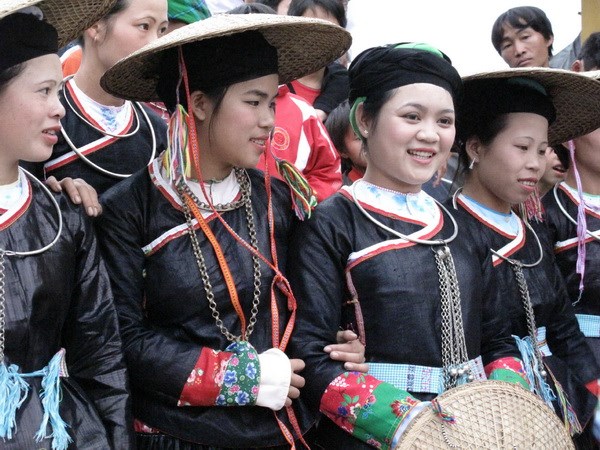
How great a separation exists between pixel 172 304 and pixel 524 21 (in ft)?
13.3

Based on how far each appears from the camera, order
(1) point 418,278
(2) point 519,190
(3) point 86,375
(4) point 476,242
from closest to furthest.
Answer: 1. (3) point 86,375
2. (1) point 418,278
3. (4) point 476,242
4. (2) point 519,190

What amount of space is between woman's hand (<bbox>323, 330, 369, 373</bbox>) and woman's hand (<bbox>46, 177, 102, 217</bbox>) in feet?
2.62

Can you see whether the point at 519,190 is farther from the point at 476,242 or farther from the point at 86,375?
the point at 86,375

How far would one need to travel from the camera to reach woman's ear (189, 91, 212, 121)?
3070 millimetres

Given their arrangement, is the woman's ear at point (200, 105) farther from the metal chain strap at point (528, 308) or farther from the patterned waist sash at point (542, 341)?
the patterned waist sash at point (542, 341)

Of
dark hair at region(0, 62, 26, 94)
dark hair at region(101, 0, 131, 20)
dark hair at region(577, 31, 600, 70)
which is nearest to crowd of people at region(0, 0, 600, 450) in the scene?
dark hair at region(0, 62, 26, 94)

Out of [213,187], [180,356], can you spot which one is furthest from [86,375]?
[213,187]

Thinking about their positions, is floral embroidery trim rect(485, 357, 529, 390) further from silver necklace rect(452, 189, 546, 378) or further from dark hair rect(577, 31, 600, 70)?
dark hair rect(577, 31, 600, 70)

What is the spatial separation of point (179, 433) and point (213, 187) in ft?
2.49

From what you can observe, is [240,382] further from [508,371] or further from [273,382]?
[508,371]

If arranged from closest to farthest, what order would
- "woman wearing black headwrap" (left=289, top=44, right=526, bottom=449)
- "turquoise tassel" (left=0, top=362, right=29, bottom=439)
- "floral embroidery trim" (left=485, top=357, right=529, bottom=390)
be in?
"turquoise tassel" (left=0, top=362, right=29, bottom=439) → "woman wearing black headwrap" (left=289, top=44, right=526, bottom=449) → "floral embroidery trim" (left=485, top=357, right=529, bottom=390)

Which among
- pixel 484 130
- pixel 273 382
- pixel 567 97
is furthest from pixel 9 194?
pixel 567 97

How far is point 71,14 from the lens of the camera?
297cm

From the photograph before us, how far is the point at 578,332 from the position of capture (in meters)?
3.65
